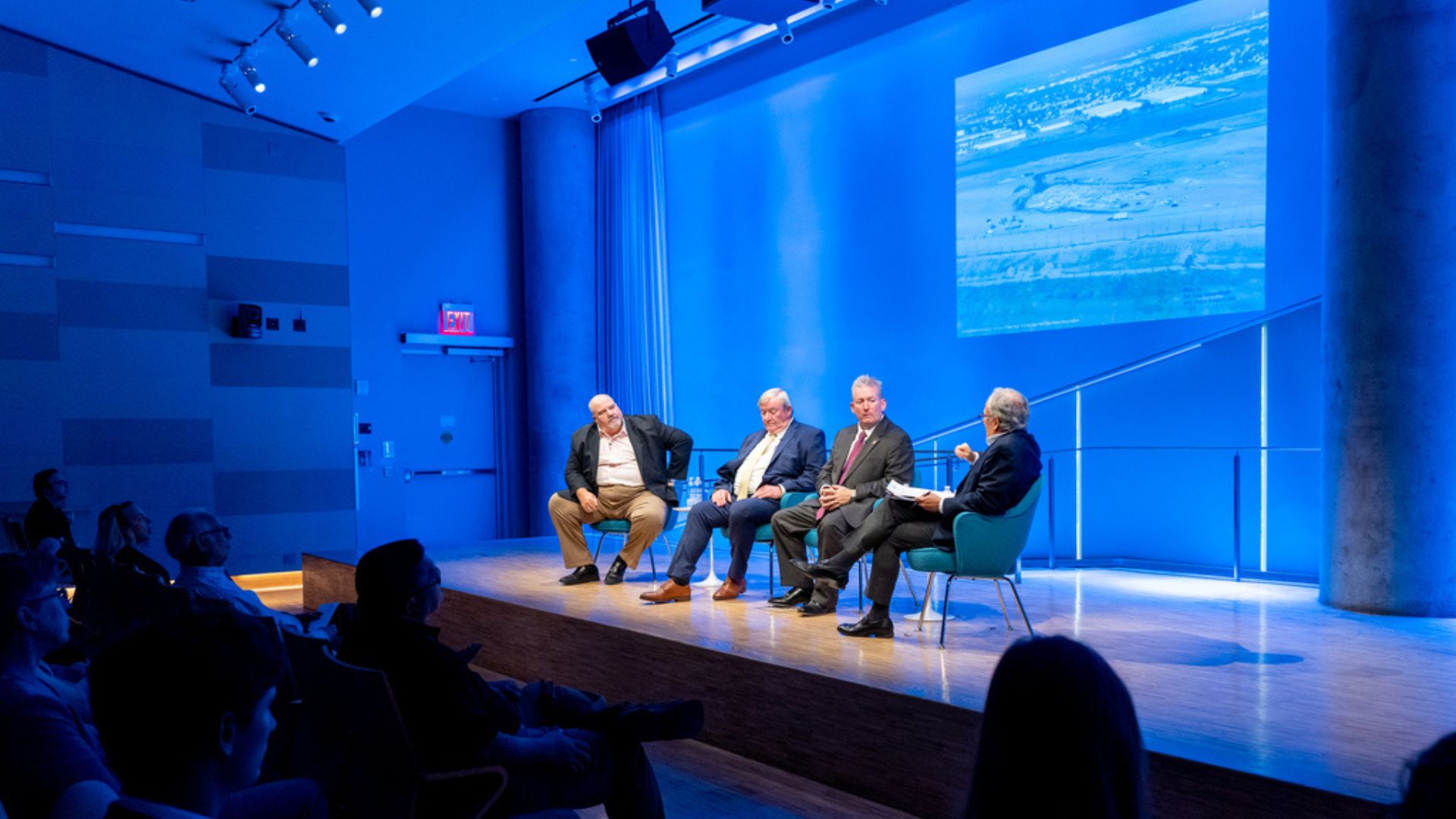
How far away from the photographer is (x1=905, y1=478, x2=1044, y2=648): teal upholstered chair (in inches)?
172

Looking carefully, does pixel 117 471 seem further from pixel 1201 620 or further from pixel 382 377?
pixel 1201 620

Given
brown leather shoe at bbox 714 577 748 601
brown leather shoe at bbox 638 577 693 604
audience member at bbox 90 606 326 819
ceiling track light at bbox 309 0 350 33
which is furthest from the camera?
ceiling track light at bbox 309 0 350 33

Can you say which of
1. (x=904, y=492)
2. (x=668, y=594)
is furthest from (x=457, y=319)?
(x=904, y=492)

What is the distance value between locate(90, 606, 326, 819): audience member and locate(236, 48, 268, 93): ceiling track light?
264 inches

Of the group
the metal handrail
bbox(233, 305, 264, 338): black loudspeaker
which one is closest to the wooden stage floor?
the metal handrail

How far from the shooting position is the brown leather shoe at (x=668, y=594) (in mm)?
5422

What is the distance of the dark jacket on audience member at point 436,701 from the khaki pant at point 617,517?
3650mm

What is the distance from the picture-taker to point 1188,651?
4180 mm

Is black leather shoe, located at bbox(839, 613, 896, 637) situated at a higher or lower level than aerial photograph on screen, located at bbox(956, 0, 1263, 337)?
lower

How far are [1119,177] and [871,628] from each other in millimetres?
3962

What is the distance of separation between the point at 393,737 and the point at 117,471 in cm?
662

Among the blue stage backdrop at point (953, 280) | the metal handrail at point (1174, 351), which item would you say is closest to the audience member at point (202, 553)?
the metal handrail at point (1174, 351)

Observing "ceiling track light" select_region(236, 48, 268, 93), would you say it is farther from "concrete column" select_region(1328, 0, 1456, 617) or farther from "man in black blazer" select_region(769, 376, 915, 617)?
"concrete column" select_region(1328, 0, 1456, 617)

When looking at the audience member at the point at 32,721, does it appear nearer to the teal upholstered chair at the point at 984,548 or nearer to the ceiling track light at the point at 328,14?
the teal upholstered chair at the point at 984,548
